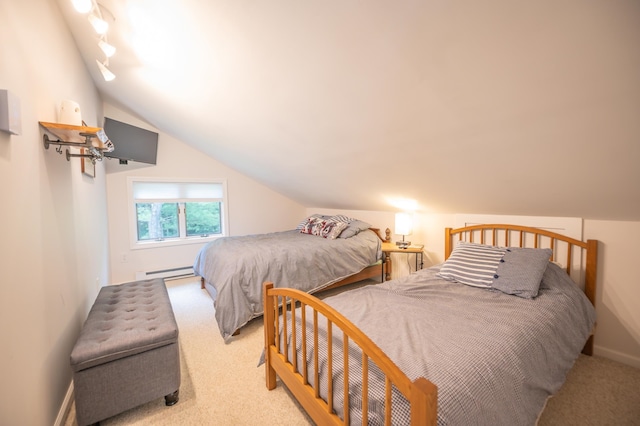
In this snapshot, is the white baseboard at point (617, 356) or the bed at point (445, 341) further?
the white baseboard at point (617, 356)

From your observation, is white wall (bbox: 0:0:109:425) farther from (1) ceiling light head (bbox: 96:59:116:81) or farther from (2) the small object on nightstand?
(2) the small object on nightstand

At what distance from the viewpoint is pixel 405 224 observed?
3.22 m

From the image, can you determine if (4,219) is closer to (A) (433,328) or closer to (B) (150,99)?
(A) (433,328)

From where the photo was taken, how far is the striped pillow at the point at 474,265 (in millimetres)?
2055

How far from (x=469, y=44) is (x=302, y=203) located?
4.24m

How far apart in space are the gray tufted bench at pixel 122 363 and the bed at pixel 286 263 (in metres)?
0.68

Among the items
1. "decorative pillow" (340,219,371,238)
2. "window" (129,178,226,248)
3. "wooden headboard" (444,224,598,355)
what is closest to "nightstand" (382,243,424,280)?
"decorative pillow" (340,219,371,238)

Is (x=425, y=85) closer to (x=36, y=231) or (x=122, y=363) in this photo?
(x=36, y=231)

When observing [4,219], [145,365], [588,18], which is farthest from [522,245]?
[4,219]

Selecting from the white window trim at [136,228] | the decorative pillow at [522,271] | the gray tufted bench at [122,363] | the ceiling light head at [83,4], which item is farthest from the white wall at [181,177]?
the decorative pillow at [522,271]

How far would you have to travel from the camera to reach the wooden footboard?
81 centimetres

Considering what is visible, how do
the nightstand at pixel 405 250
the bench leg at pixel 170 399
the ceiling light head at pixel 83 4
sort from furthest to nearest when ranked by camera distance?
the nightstand at pixel 405 250 < the bench leg at pixel 170 399 < the ceiling light head at pixel 83 4

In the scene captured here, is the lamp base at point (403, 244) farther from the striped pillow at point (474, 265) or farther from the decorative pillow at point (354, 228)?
the striped pillow at point (474, 265)

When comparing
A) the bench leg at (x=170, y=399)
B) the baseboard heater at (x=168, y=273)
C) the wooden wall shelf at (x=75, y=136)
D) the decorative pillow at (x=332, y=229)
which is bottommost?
the bench leg at (x=170, y=399)
